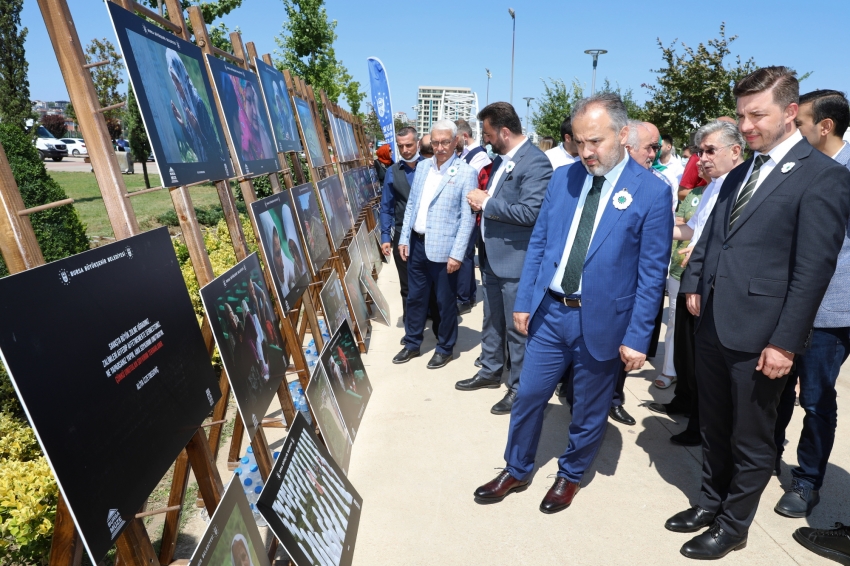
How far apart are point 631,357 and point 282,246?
6.76 ft

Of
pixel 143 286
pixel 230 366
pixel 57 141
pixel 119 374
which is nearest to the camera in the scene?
pixel 119 374

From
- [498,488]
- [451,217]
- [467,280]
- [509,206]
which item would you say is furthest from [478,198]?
[467,280]

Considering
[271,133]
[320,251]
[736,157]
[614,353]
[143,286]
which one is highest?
[271,133]

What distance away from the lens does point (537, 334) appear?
10.1ft

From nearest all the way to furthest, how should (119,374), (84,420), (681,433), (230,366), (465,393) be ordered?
(84,420) → (119,374) → (230,366) → (681,433) → (465,393)

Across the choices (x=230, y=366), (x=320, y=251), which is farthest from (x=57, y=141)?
(x=230, y=366)

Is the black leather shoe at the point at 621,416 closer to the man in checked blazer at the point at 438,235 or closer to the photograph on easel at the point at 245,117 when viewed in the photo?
the man in checked blazer at the point at 438,235

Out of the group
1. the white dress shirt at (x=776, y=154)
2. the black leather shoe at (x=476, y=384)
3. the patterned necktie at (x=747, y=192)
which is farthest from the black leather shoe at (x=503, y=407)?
the white dress shirt at (x=776, y=154)

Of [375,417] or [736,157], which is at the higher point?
[736,157]

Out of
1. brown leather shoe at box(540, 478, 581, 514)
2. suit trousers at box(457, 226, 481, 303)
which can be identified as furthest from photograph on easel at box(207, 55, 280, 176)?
suit trousers at box(457, 226, 481, 303)

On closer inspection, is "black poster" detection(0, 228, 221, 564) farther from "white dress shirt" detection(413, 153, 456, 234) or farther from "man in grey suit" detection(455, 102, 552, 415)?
"white dress shirt" detection(413, 153, 456, 234)

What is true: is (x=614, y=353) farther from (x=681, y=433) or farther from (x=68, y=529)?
(x=68, y=529)

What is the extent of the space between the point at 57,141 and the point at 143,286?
3283cm

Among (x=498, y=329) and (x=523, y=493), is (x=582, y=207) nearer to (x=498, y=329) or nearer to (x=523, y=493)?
(x=523, y=493)
